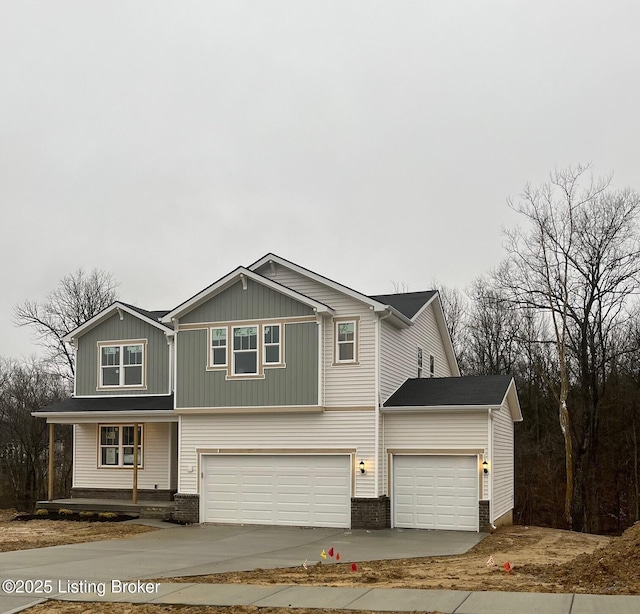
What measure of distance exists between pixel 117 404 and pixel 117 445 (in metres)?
1.75

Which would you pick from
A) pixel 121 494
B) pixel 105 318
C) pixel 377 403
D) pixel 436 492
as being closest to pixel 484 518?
pixel 436 492

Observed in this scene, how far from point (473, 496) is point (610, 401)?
52.8 ft

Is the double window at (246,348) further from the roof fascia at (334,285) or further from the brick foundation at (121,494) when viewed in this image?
the brick foundation at (121,494)

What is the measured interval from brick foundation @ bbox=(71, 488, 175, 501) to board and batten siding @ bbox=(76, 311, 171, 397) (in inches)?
129

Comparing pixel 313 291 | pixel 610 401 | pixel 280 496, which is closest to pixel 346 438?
pixel 280 496

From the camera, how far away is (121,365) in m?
27.7

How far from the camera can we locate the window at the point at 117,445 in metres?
27.2

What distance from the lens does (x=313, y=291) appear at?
75.4ft

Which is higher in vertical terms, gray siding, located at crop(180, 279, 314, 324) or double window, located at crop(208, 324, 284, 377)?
gray siding, located at crop(180, 279, 314, 324)

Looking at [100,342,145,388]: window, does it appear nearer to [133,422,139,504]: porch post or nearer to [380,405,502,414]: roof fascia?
[133,422,139,504]: porch post

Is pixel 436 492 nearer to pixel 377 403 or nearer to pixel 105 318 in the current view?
pixel 377 403

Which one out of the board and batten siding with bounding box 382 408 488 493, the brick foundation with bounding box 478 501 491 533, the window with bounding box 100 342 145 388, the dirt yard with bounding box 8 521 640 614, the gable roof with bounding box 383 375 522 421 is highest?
the window with bounding box 100 342 145 388

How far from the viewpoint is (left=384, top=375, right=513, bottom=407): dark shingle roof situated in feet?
69.9

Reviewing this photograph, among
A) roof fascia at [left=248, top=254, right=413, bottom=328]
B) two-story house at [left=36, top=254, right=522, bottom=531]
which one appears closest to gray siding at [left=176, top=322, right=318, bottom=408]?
two-story house at [left=36, top=254, right=522, bottom=531]
